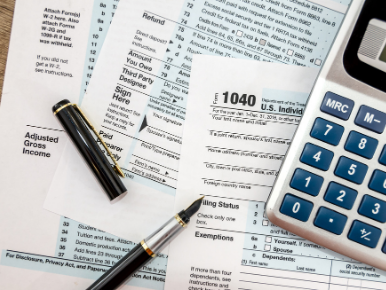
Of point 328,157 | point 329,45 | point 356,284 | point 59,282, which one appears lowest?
point 59,282

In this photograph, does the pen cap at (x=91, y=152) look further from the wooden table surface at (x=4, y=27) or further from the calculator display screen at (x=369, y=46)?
the calculator display screen at (x=369, y=46)

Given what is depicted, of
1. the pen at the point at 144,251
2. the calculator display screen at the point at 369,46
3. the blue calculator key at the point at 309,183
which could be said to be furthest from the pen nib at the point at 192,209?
the calculator display screen at the point at 369,46

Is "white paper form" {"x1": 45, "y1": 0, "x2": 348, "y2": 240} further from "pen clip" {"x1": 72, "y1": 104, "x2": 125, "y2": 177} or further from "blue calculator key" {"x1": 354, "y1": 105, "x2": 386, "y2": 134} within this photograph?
"blue calculator key" {"x1": 354, "y1": 105, "x2": 386, "y2": 134}

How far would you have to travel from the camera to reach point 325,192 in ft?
0.98

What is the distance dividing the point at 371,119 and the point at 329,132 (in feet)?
0.15

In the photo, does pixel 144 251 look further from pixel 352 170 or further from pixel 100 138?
pixel 352 170

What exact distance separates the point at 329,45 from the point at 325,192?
0.17m

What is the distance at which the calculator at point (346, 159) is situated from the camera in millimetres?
294

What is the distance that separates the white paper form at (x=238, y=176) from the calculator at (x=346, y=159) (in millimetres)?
37

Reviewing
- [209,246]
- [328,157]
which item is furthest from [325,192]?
[209,246]

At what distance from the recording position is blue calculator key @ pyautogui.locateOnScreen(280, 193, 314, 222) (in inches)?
11.8

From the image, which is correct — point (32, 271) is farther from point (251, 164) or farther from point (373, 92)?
point (373, 92)

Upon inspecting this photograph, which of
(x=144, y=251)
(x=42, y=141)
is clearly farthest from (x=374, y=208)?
(x=42, y=141)

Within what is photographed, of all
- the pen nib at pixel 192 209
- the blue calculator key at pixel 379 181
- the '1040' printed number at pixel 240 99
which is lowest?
the pen nib at pixel 192 209
